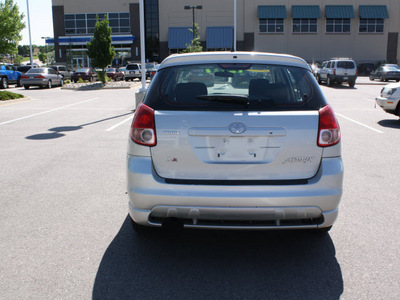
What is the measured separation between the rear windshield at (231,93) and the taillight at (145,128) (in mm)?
86

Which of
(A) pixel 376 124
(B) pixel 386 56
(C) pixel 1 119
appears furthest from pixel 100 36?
(B) pixel 386 56

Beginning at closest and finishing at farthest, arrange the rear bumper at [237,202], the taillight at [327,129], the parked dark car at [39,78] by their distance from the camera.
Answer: the rear bumper at [237,202] → the taillight at [327,129] → the parked dark car at [39,78]

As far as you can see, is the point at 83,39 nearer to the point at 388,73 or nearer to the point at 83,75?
the point at 83,75

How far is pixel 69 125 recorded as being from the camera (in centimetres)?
1211

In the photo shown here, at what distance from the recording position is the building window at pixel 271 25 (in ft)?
183

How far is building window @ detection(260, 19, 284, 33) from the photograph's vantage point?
55.8 m

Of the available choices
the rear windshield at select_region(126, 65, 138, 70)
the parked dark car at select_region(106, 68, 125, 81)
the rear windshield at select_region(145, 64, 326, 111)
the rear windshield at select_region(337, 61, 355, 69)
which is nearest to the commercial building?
the parked dark car at select_region(106, 68, 125, 81)

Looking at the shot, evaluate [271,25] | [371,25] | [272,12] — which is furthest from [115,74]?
[371,25]

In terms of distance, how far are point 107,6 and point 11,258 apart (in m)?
61.2

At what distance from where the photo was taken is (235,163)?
348 cm

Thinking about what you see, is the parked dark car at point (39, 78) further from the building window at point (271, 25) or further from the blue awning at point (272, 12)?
the building window at point (271, 25)

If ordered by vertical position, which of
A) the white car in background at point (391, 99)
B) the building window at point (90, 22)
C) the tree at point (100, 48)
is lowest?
the white car in background at point (391, 99)

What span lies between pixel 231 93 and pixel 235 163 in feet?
2.47

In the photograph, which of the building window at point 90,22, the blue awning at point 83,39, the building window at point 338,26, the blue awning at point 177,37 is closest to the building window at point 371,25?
the building window at point 338,26
